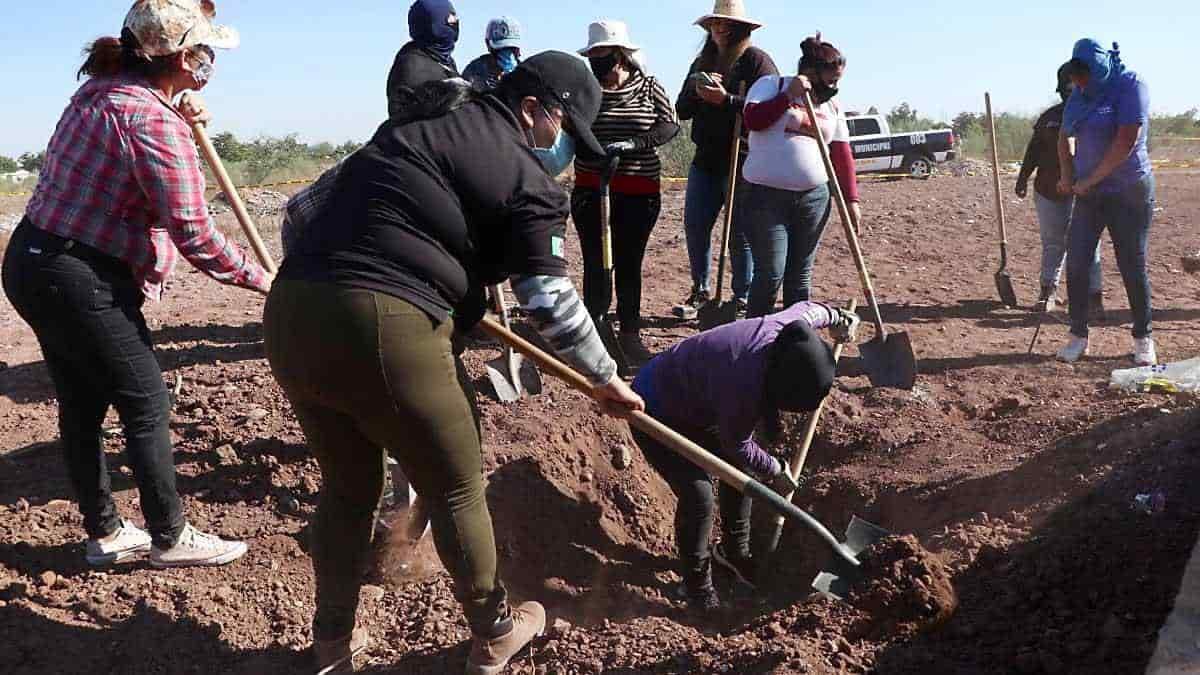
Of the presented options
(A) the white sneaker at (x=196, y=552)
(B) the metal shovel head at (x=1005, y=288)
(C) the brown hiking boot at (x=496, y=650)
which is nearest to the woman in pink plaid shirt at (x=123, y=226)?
(A) the white sneaker at (x=196, y=552)

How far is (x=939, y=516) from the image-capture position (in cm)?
386

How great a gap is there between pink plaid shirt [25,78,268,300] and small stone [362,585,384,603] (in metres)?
1.30

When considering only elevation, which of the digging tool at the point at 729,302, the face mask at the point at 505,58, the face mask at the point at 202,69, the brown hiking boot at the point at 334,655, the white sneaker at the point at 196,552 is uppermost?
the face mask at the point at 505,58

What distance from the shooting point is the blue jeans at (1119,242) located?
5.23 m

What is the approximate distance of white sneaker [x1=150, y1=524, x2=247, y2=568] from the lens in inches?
136

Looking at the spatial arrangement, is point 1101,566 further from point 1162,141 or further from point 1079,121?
point 1162,141

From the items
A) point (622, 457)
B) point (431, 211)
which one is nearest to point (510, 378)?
point (622, 457)

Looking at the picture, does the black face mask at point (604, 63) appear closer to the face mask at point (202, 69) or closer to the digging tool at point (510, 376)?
the digging tool at point (510, 376)

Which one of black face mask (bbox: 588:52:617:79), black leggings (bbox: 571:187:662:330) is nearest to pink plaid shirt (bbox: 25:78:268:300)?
black leggings (bbox: 571:187:662:330)

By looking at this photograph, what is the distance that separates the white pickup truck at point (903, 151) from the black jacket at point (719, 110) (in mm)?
12694

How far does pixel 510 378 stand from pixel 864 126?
15222mm

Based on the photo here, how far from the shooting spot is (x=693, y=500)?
3.56 metres

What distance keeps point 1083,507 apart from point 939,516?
0.61 meters

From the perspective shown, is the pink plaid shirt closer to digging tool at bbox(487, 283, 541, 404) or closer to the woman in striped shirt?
digging tool at bbox(487, 283, 541, 404)
